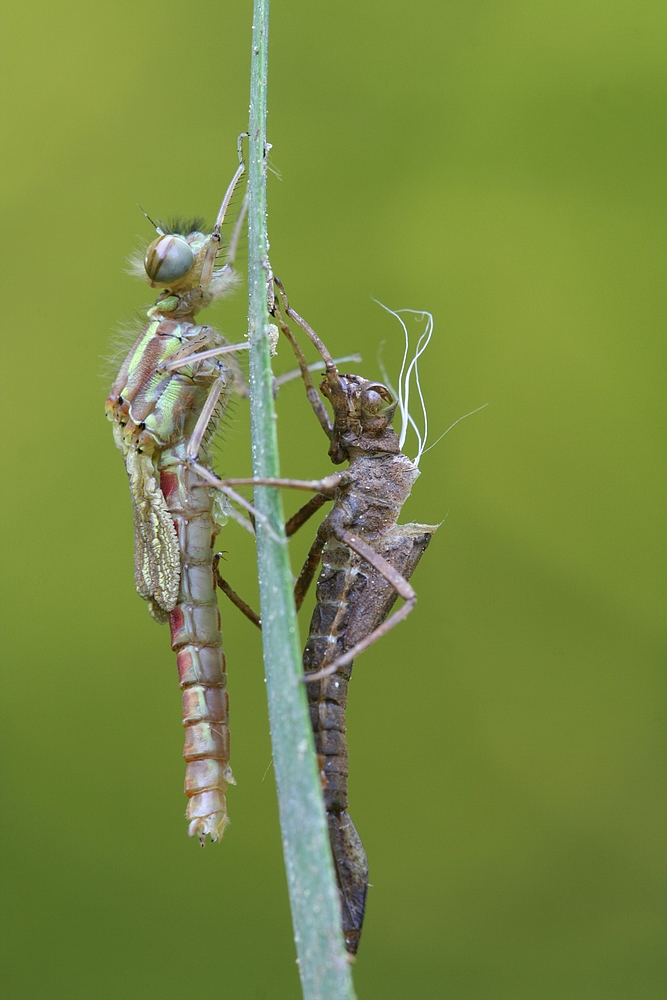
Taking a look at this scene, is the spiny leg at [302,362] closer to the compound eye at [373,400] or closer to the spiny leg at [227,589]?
the compound eye at [373,400]

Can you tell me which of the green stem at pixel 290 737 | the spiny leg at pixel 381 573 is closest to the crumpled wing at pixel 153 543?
the spiny leg at pixel 381 573

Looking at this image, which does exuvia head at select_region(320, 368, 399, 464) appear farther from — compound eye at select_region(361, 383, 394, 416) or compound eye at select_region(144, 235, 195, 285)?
compound eye at select_region(144, 235, 195, 285)

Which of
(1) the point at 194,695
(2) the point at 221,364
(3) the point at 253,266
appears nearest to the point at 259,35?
(3) the point at 253,266

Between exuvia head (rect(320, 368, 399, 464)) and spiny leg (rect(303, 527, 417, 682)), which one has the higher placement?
exuvia head (rect(320, 368, 399, 464))

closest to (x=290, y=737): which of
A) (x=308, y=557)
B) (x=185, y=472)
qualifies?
(x=308, y=557)

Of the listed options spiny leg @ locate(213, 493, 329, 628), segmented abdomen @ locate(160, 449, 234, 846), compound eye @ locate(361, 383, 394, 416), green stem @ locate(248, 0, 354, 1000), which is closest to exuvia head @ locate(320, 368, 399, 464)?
compound eye @ locate(361, 383, 394, 416)

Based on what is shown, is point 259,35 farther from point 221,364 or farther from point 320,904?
point 320,904
